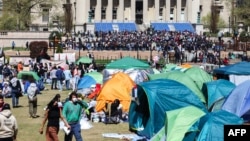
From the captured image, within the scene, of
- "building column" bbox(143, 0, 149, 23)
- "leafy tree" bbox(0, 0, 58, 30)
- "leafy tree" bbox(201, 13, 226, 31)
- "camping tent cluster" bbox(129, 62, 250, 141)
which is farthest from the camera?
"leafy tree" bbox(201, 13, 226, 31)

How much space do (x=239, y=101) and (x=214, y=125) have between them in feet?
13.9

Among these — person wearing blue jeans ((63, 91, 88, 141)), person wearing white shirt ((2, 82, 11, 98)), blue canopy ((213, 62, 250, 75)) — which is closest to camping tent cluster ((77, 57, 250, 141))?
blue canopy ((213, 62, 250, 75))

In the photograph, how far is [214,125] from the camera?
14461mm

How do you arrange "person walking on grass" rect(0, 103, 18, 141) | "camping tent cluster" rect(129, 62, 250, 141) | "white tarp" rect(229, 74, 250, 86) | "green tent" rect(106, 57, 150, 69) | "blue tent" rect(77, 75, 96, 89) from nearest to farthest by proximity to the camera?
"person walking on grass" rect(0, 103, 18, 141) → "camping tent cluster" rect(129, 62, 250, 141) → "white tarp" rect(229, 74, 250, 86) → "blue tent" rect(77, 75, 96, 89) → "green tent" rect(106, 57, 150, 69)

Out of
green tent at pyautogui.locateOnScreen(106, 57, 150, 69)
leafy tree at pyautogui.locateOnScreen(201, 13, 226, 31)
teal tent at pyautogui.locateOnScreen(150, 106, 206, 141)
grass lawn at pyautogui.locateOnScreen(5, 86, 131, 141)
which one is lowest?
grass lawn at pyautogui.locateOnScreen(5, 86, 131, 141)

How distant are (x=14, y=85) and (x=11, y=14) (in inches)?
2341

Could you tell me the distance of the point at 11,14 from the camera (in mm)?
86250

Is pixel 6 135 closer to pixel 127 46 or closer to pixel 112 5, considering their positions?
pixel 127 46

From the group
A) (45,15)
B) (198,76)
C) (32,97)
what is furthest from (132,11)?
(32,97)

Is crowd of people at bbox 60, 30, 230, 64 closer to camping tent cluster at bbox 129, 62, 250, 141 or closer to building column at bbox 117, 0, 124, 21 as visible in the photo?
building column at bbox 117, 0, 124, 21

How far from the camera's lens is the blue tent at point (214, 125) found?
14.4m

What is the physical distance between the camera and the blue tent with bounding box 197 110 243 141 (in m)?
14.4

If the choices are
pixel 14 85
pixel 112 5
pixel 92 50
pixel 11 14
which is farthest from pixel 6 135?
pixel 112 5

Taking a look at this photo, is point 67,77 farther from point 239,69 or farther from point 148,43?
point 148,43
